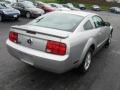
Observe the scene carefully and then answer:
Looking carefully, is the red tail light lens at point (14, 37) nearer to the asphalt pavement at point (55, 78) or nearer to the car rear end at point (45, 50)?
the car rear end at point (45, 50)

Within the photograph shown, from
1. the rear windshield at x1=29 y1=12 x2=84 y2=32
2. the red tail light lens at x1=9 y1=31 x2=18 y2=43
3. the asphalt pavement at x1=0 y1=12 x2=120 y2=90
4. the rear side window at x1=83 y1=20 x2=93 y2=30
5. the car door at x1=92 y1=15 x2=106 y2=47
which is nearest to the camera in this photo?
the asphalt pavement at x1=0 y1=12 x2=120 y2=90

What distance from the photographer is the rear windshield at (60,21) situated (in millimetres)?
4865

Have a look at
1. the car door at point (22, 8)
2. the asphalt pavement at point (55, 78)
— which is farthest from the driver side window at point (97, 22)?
the car door at point (22, 8)

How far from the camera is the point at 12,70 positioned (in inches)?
200

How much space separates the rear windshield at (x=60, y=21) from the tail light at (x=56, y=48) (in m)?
0.76

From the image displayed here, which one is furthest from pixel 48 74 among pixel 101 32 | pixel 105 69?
pixel 101 32

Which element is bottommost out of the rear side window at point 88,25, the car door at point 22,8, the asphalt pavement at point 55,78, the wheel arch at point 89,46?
the car door at point 22,8

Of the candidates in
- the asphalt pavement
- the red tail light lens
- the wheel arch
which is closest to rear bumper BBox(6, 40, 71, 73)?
the red tail light lens

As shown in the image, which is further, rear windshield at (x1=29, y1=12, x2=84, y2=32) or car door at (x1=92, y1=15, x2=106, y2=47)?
car door at (x1=92, y1=15, x2=106, y2=47)

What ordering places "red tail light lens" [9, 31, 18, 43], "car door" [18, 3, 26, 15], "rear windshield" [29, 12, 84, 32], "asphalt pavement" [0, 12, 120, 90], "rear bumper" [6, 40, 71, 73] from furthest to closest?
"car door" [18, 3, 26, 15]
"rear windshield" [29, 12, 84, 32]
"red tail light lens" [9, 31, 18, 43]
"asphalt pavement" [0, 12, 120, 90]
"rear bumper" [6, 40, 71, 73]

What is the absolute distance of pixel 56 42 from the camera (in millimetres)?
4055

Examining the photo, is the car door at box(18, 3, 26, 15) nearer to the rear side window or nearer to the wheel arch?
the rear side window

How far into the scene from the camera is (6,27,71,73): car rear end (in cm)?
402

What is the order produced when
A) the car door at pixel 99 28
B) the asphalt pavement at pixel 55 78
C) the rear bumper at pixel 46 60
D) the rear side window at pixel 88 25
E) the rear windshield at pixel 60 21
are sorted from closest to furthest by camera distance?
the rear bumper at pixel 46 60 → the asphalt pavement at pixel 55 78 → the rear windshield at pixel 60 21 → the rear side window at pixel 88 25 → the car door at pixel 99 28
